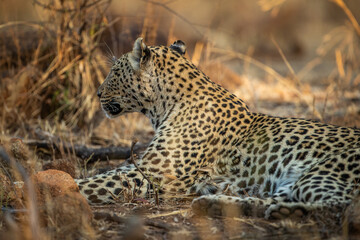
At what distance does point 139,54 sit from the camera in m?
5.70

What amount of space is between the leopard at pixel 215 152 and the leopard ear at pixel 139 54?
0.01 metres

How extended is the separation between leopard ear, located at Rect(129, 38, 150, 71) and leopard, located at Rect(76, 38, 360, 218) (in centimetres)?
1

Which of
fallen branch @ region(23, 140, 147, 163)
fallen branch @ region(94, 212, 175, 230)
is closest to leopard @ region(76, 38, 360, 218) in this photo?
fallen branch @ region(94, 212, 175, 230)

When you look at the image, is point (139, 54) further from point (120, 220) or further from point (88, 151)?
point (120, 220)

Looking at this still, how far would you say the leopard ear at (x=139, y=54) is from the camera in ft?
18.4

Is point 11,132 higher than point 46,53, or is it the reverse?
point 46,53

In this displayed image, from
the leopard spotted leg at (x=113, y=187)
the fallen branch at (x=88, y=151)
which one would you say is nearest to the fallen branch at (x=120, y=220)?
the leopard spotted leg at (x=113, y=187)

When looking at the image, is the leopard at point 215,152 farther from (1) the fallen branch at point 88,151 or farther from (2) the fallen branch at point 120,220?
(1) the fallen branch at point 88,151

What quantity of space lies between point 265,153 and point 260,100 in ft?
22.2

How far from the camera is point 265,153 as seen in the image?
5195mm

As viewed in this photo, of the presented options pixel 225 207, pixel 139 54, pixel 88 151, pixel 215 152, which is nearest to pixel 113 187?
pixel 215 152

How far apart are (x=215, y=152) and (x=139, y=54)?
133 centimetres

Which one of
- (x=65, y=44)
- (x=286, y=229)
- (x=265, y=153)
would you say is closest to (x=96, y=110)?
(x=65, y=44)

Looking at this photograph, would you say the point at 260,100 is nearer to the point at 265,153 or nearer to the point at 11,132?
the point at 11,132
